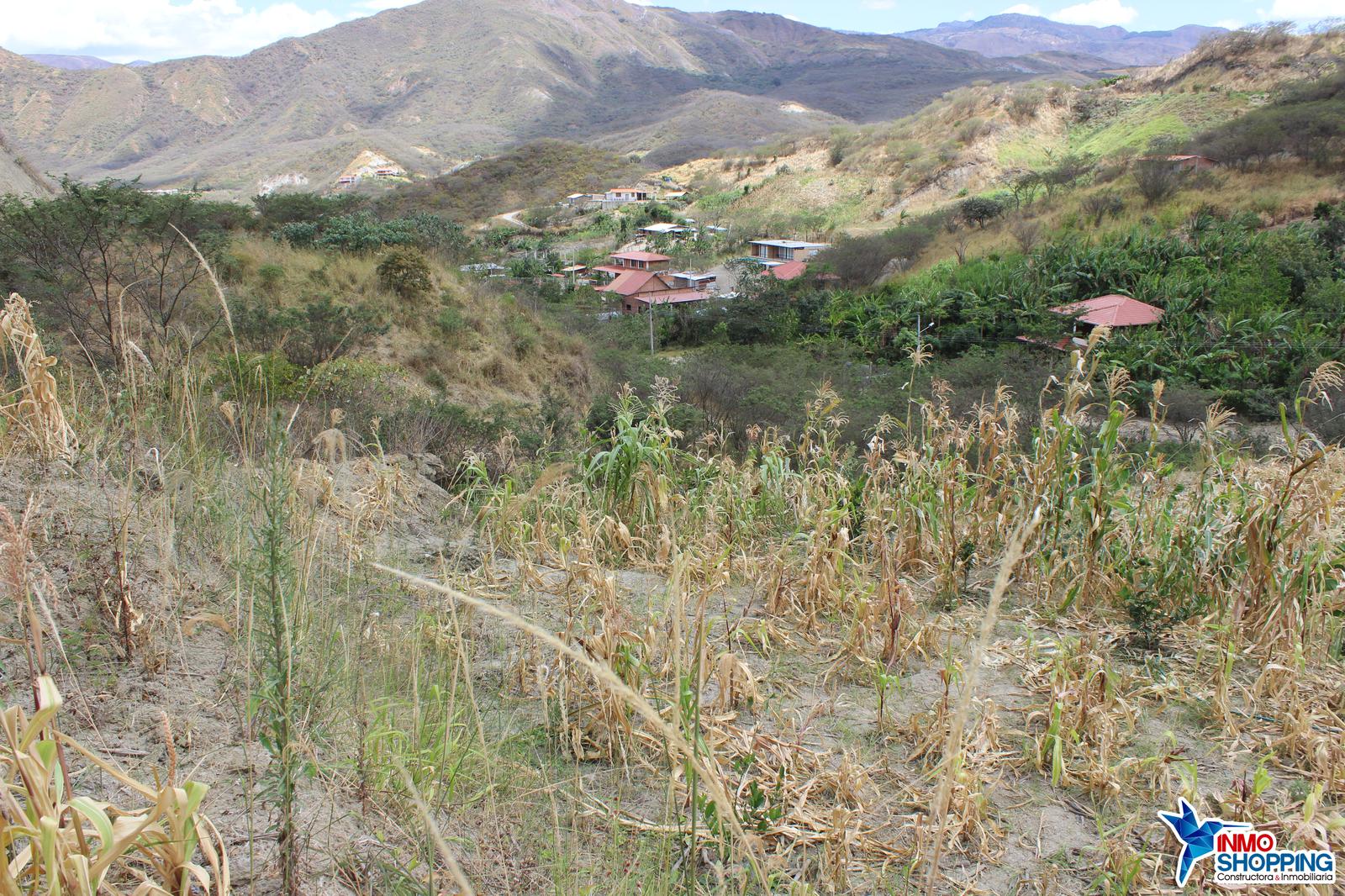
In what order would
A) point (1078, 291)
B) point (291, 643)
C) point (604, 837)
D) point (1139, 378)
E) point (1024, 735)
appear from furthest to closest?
1. point (1078, 291)
2. point (1139, 378)
3. point (1024, 735)
4. point (604, 837)
5. point (291, 643)

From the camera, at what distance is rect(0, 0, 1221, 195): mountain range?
3034 inches

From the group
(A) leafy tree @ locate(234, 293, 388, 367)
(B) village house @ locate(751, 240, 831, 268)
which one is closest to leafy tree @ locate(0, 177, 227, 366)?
(A) leafy tree @ locate(234, 293, 388, 367)

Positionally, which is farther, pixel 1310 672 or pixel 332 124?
pixel 332 124

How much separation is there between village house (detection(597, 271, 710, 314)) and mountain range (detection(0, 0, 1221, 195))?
44.0 metres

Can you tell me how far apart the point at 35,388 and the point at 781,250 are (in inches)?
1423

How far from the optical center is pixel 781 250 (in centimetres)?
3659

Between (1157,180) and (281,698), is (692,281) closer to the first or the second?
(1157,180)

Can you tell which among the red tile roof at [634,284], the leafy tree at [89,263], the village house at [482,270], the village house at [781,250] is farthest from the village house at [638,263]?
the leafy tree at [89,263]

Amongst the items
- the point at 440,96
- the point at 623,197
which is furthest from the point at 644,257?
the point at 440,96

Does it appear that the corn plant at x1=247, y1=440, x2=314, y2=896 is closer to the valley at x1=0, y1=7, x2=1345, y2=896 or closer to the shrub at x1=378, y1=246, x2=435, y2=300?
the valley at x1=0, y1=7, x2=1345, y2=896

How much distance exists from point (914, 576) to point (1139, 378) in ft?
55.4

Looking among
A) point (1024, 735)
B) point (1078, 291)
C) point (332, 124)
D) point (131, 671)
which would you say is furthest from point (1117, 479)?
point (332, 124)

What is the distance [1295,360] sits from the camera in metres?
15.9

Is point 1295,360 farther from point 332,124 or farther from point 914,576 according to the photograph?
point 332,124
